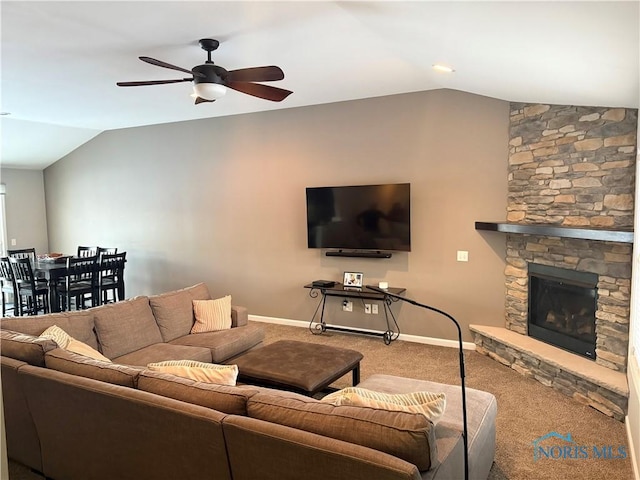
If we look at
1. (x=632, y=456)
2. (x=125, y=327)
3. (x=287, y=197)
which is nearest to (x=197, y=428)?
(x=125, y=327)

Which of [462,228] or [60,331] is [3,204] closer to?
[60,331]

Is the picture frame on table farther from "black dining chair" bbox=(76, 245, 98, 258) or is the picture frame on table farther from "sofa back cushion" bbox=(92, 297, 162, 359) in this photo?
→ "black dining chair" bbox=(76, 245, 98, 258)

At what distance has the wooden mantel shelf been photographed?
3299mm

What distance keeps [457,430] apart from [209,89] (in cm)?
285

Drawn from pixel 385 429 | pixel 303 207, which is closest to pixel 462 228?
pixel 303 207

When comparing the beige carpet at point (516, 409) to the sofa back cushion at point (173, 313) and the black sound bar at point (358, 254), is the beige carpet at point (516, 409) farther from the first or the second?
the sofa back cushion at point (173, 313)

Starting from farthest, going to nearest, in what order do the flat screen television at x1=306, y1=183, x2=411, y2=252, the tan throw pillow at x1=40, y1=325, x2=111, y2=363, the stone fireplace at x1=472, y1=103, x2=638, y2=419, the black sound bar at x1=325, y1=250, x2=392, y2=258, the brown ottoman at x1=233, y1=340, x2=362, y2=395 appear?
the black sound bar at x1=325, y1=250, x2=392, y2=258, the flat screen television at x1=306, y1=183, x2=411, y2=252, the stone fireplace at x1=472, y1=103, x2=638, y2=419, the brown ottoman at x1=233, y1=340, x2=362, y2=395, the tan throw pillow at x1=40, y1=325, x2=111, y2=363

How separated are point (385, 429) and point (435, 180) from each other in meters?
3.84

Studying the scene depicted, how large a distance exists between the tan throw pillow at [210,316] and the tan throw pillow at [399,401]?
8.14 ft

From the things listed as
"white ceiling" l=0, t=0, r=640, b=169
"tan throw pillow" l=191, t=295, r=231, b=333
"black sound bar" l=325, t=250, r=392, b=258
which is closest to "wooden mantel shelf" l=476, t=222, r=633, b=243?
"white ceiling" l=0, t=0, r=640, b=169

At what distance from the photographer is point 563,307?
4.17m

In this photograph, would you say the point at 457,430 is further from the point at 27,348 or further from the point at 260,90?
the point at 260,90

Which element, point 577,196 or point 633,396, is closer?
point 633,396

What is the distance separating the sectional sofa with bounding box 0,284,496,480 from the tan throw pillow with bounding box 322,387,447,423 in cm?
14
